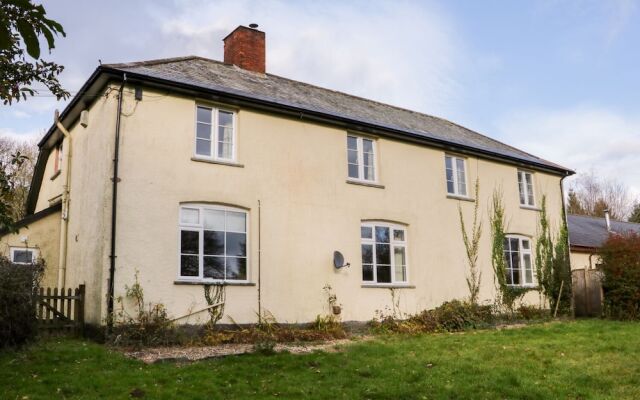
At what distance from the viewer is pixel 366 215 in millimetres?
15508

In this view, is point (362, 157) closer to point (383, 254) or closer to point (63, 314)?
point (383, 254)

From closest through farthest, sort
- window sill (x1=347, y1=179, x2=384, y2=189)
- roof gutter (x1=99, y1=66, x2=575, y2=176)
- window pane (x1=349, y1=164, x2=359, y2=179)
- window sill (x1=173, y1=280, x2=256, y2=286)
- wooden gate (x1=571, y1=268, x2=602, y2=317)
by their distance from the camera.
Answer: window sill (x1=173, y1=280, x2=256, y2=286) < roof gutter (x1=99, y1=66, x2=575, y2=176) < window sill (x1=347, y1=179, x2=384, y2=189) < window pane (x1=349, y1=164, x2=359, y2=179) < wooden gate (x1=571, y1=268, x2=602, y2=317)

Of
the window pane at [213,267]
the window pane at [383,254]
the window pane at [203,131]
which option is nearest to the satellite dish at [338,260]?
the window pane at [383,254]

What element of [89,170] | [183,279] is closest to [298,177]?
[183,279]

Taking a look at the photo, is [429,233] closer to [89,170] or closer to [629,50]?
[629,50]

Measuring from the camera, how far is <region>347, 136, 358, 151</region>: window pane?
15.9 metres

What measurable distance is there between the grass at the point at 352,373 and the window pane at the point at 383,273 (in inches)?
159

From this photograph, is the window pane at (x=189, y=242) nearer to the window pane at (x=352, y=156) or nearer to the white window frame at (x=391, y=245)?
the white window frame at (x=391, y=245)

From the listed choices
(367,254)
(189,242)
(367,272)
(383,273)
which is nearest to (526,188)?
(383,273)

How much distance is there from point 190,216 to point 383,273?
5.77 m

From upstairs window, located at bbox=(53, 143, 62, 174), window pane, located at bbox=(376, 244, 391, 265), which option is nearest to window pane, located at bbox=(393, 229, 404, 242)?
window pane, located at bbox=(376, 244, 391, 265)

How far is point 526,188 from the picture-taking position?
2039 cm

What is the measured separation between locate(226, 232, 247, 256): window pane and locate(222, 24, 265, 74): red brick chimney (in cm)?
655

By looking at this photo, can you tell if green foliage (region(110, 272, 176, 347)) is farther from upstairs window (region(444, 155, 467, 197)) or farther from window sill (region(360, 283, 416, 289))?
upstairs window (region(444, 155, 467, 197))
